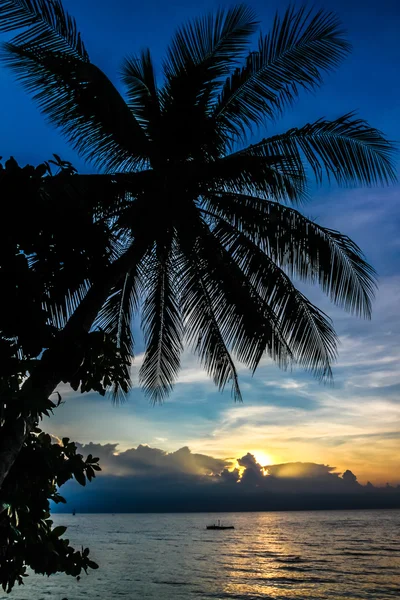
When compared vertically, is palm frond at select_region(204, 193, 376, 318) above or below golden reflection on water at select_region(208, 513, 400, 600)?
above

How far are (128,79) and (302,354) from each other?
18.6 ft

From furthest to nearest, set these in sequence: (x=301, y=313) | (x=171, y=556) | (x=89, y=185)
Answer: (x=171, y=556), (x=301, y=313), (x=89, y=185)

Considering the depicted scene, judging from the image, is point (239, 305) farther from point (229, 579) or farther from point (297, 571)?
point (297, 571)

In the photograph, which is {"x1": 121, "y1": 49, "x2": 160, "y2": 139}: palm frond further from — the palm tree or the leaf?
the leaf

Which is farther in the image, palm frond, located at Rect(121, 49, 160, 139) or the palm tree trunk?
palm frond, located at Rect(121, 49, 160, 139)

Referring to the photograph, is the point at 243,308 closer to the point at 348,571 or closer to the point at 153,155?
the point at 153,155

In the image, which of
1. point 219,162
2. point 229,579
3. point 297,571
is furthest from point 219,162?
point 297,571

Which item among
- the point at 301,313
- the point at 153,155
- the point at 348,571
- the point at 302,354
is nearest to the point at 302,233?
the point at 301,313

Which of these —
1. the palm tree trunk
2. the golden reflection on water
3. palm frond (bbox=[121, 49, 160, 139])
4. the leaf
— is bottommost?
the golden reflection on water

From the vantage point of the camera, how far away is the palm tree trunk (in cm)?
373

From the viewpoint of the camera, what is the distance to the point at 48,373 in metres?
4.96

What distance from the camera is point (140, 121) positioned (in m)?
8.52

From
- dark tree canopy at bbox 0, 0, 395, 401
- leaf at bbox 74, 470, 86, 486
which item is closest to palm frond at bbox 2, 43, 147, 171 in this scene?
dark tree canopy at bbox 0, 0, 395, 401

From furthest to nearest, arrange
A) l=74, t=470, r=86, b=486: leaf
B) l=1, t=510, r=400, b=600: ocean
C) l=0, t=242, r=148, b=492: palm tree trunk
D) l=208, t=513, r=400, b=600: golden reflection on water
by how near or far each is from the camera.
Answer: l=208, t=513, r=400, b=600: golden reflection on water < l=1, t=510, r=400, b=600: ocean < l=74, t=470, r=86, b=486: leaf < l=0, t=242, r=148, b=492: palm tree trunk
